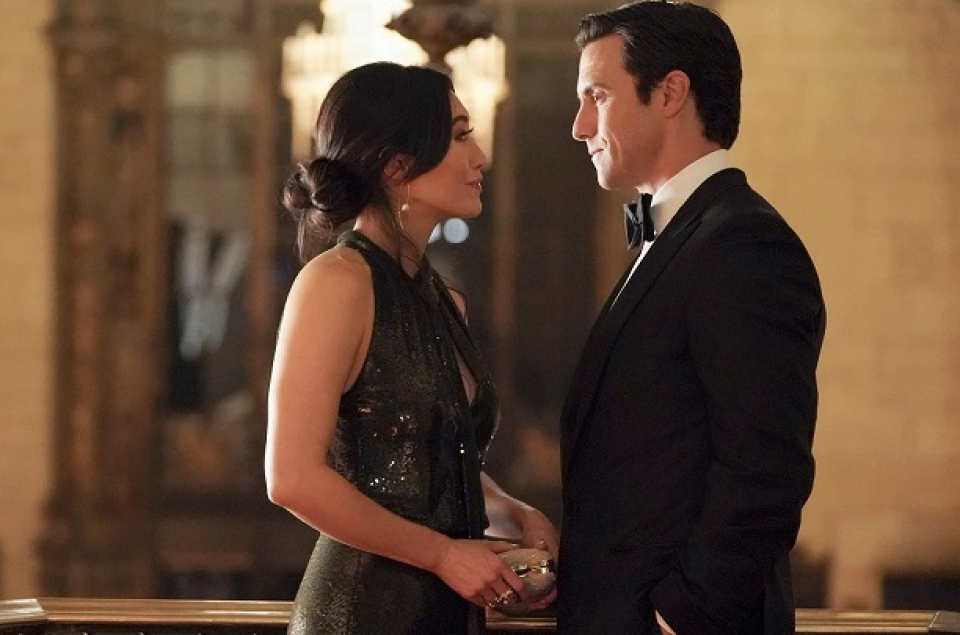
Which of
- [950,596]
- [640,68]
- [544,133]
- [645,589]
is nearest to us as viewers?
[645,589]

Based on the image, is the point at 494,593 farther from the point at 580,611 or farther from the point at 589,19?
the point at 589,19

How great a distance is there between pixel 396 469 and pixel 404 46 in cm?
501

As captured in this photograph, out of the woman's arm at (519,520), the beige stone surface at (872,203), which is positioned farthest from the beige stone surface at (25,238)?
the woman's arm at (519,520)

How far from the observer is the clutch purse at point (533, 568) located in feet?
6.68

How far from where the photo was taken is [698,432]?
6.52ft

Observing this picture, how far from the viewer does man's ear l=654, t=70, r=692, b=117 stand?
2125 millimetres

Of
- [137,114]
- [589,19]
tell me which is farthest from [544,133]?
[589,19]

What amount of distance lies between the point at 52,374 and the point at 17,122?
5.55 feet

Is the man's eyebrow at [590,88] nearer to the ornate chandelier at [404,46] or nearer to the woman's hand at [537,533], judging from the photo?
the woman's hand at [537,533]

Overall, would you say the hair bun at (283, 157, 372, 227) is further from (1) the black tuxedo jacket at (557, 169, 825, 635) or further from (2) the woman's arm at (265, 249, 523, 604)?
(1) the black tuxedo jacket at (557, 169, 825, 635)

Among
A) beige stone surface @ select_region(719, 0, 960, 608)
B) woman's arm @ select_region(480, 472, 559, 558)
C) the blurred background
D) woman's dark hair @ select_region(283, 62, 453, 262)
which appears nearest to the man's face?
woman's dark hair @ select_region(283, 62, 453, 262)

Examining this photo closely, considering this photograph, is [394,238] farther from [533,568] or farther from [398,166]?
[533,568]

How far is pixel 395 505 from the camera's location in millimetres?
2090

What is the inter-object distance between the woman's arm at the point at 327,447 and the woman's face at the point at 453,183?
21cm
